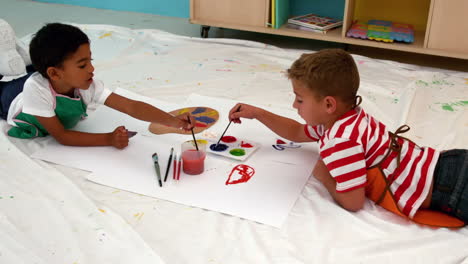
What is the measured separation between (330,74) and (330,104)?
0.07 metres

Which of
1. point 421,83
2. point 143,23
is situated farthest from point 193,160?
point 143,23

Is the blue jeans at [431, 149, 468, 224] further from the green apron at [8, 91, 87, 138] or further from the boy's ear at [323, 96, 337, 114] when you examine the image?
the green apron at [8, 91, 87, 138]

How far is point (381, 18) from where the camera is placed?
2.70 metres

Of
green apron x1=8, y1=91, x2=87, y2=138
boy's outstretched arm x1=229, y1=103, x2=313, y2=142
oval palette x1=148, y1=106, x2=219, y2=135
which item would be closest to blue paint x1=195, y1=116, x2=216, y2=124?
oval palette x1=148, y1=106, x2=219, y2=135

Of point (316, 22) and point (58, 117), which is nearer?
point (58, 117)

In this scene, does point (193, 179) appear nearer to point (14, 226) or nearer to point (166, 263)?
point (166, 263)

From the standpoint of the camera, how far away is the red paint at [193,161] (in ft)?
4.21

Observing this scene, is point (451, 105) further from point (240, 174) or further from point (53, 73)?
point (53, 73)

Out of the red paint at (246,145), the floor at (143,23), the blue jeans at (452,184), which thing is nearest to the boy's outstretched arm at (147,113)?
the red paint at (246,145)

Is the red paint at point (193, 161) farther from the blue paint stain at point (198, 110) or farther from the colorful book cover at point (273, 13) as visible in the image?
the colorful book cover at point (273, 13)

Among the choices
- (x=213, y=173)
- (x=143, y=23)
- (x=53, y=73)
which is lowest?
(x=213, y=173)

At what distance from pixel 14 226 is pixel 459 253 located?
0.99 m

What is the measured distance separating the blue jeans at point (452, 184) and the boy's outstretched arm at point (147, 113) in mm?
683

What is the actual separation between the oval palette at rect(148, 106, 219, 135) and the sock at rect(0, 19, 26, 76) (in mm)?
541
